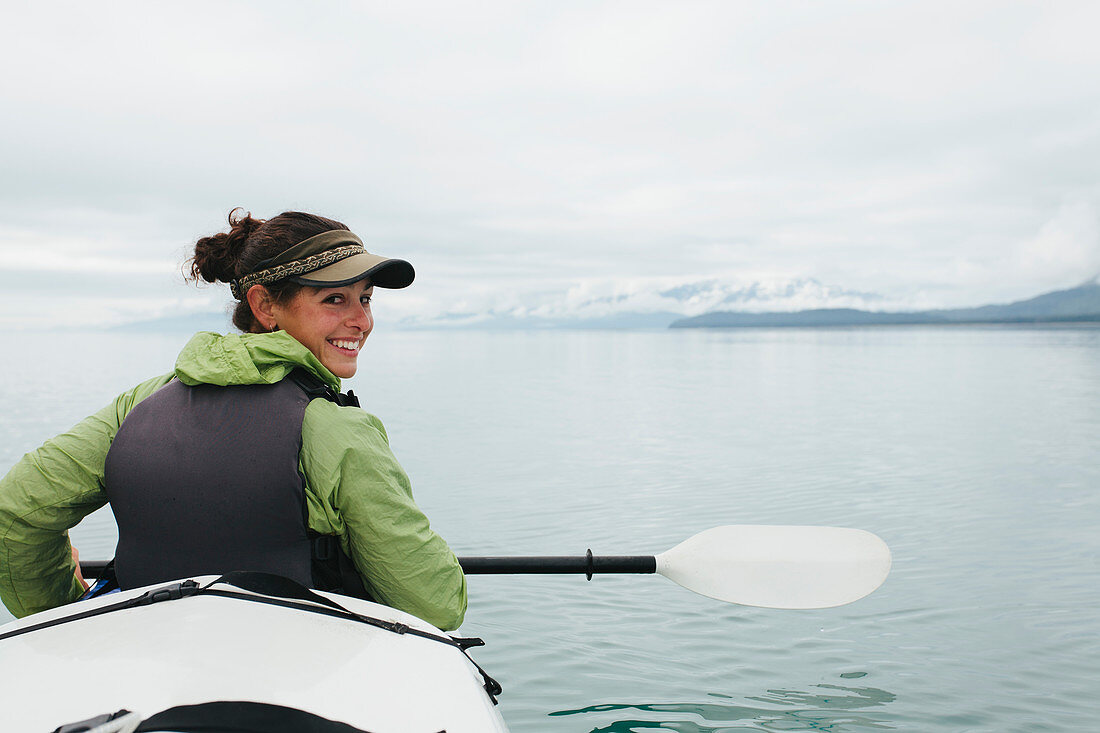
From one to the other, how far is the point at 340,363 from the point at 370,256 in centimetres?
36

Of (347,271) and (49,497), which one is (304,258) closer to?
(347,271)

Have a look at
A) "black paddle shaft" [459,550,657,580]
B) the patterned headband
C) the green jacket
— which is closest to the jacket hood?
the green jacket

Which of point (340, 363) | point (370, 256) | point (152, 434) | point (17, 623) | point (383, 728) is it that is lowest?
point (383, 728)

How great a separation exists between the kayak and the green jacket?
7.1 inches

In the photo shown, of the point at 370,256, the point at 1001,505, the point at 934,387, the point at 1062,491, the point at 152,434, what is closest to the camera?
the point at 152,434

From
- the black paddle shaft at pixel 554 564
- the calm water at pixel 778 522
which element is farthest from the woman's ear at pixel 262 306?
the calm water at pixel 778 522

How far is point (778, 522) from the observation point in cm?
927

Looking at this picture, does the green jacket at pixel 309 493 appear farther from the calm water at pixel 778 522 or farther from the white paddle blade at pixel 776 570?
the calm water at pixel 778 522

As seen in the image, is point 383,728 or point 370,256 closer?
point 383,728

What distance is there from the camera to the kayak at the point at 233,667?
1509 millimetres

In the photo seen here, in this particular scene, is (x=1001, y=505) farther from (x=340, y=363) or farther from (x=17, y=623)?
(x=17, y=623)

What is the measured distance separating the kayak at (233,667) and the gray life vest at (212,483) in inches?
4.8

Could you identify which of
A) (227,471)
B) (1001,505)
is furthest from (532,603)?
(1001,505)

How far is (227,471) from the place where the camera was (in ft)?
6.56
